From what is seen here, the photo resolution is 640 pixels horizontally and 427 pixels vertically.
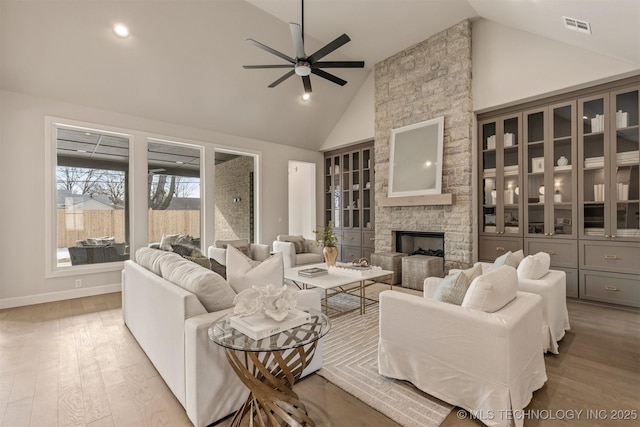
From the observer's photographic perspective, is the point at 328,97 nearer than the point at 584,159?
No

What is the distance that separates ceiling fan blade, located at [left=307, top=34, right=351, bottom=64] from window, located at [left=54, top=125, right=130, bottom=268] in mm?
3465

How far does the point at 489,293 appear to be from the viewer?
1739 mm

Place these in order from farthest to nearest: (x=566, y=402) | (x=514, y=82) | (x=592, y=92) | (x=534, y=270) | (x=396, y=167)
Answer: (x=396, y=167)
(x=514, y=82)
(x=592, y=92)
(x=534, y=270)
(x=566, y=402)

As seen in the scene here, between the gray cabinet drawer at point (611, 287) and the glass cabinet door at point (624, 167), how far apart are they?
50cm

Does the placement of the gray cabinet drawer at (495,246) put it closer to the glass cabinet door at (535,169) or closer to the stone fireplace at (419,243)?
the glass cabinet door at (535,169)

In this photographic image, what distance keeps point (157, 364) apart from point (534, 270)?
3.17m

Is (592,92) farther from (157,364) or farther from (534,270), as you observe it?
(157,364)

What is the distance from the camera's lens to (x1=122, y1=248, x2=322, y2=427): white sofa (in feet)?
5.32

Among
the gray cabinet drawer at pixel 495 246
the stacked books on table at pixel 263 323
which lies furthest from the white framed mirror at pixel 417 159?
the stacked books on table at pixel 263 323

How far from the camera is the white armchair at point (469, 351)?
5.23ft

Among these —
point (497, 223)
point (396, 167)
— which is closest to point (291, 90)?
point (396, 167)

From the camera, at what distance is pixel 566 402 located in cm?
186

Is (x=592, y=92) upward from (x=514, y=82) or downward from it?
downward

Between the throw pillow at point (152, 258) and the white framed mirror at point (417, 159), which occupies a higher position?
the white framed mirror at point (417, 159)
